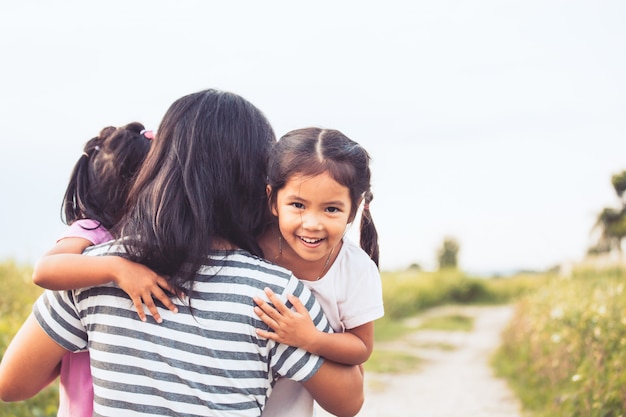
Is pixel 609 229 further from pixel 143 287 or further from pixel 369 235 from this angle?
pixel 143 287

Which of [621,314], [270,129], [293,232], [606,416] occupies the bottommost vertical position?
[606,416]

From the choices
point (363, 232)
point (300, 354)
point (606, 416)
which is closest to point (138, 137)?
point (363, 232)

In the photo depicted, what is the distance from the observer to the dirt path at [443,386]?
6.70 metres

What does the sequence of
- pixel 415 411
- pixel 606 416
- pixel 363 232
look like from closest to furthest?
pixel 363 232, pixel 606 416, pixel 415 411

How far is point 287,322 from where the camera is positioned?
166 centimetres

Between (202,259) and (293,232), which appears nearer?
(202,259)

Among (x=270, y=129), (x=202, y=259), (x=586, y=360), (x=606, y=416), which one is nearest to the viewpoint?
(x=202, y=259)

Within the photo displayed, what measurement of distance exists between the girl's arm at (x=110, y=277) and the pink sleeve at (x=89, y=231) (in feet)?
0.57

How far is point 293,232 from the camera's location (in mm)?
2035

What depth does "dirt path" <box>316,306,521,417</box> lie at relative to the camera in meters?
6.70

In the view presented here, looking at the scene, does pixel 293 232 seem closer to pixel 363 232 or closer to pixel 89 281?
pixel 363 232

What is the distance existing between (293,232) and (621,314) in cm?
394

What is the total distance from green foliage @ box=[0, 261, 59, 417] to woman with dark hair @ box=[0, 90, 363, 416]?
227 centimetres

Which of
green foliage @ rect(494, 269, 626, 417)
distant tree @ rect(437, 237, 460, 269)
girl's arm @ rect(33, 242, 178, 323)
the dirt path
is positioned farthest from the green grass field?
distant tree @ rect(437, 237, 460, 269)
